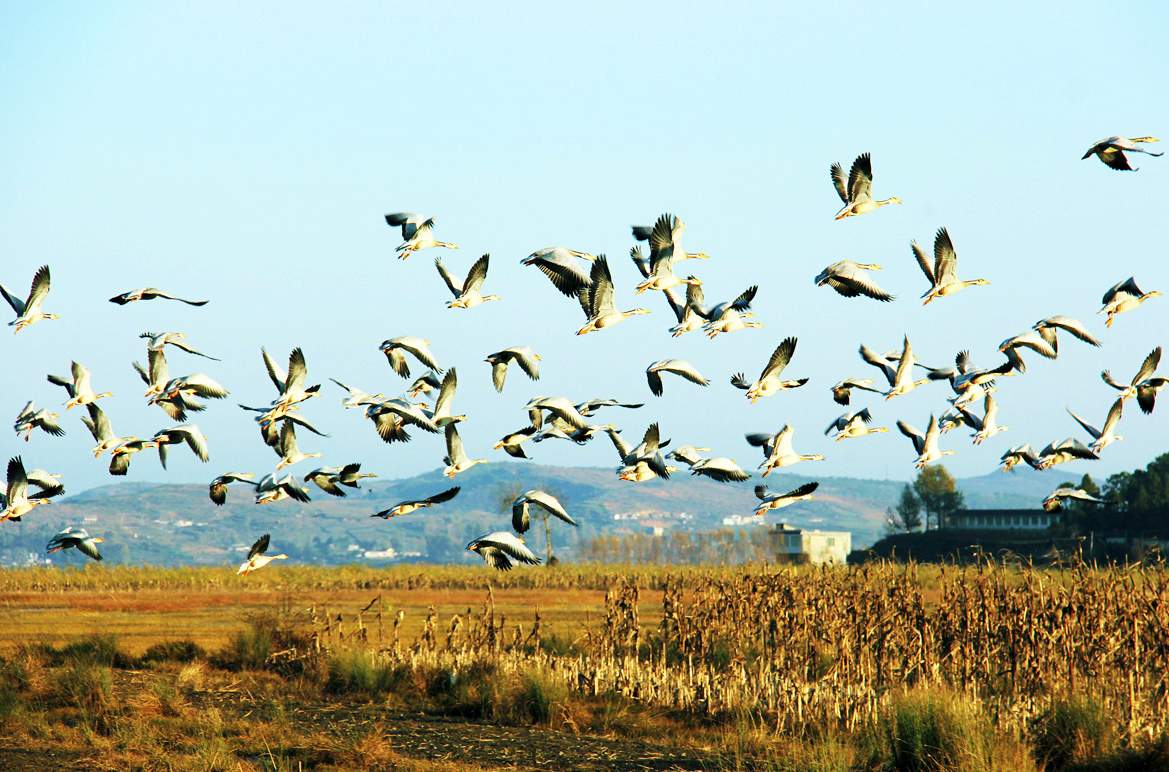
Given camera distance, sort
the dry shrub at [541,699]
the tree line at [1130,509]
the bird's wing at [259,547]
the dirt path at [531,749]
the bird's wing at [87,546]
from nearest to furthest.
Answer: the bird's wing at [87,546], the dirt path at [531,749], the bird's wing at [259,547], the dry shrub at [541,699], the tree line at [1130,509]

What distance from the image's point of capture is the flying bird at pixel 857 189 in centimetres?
1594

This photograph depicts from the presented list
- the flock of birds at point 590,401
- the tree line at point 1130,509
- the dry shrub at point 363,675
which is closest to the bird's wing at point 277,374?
the flock of birds at point 590,401

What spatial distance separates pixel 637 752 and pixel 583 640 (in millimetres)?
7661

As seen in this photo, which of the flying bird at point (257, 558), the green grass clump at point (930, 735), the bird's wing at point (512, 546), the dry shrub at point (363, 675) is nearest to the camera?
the green grass clump at point (930, 735)

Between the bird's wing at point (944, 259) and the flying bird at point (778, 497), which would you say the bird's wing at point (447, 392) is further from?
the bird's wing at point (944, 259)

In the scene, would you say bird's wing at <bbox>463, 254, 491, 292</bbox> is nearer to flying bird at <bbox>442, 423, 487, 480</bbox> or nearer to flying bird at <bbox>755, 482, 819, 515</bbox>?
flying bird at <bbox>442, 423, 487, 480</bbox>

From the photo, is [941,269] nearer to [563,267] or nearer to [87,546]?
[563,267]

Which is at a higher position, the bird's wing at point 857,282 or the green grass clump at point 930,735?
the bird's wing at point 857,282

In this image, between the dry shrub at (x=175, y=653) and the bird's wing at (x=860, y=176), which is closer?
the bird's wing at (x=860, y=176)

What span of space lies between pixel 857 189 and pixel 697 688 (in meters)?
9.37

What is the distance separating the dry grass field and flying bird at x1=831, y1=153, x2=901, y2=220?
6509 mm

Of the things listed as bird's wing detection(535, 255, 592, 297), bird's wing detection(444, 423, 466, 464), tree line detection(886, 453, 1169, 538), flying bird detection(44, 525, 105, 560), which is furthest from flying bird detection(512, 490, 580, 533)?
tree line detection(886, 453, 1169, 538)

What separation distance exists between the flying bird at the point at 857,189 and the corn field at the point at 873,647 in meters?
6.59

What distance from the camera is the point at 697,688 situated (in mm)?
19141
